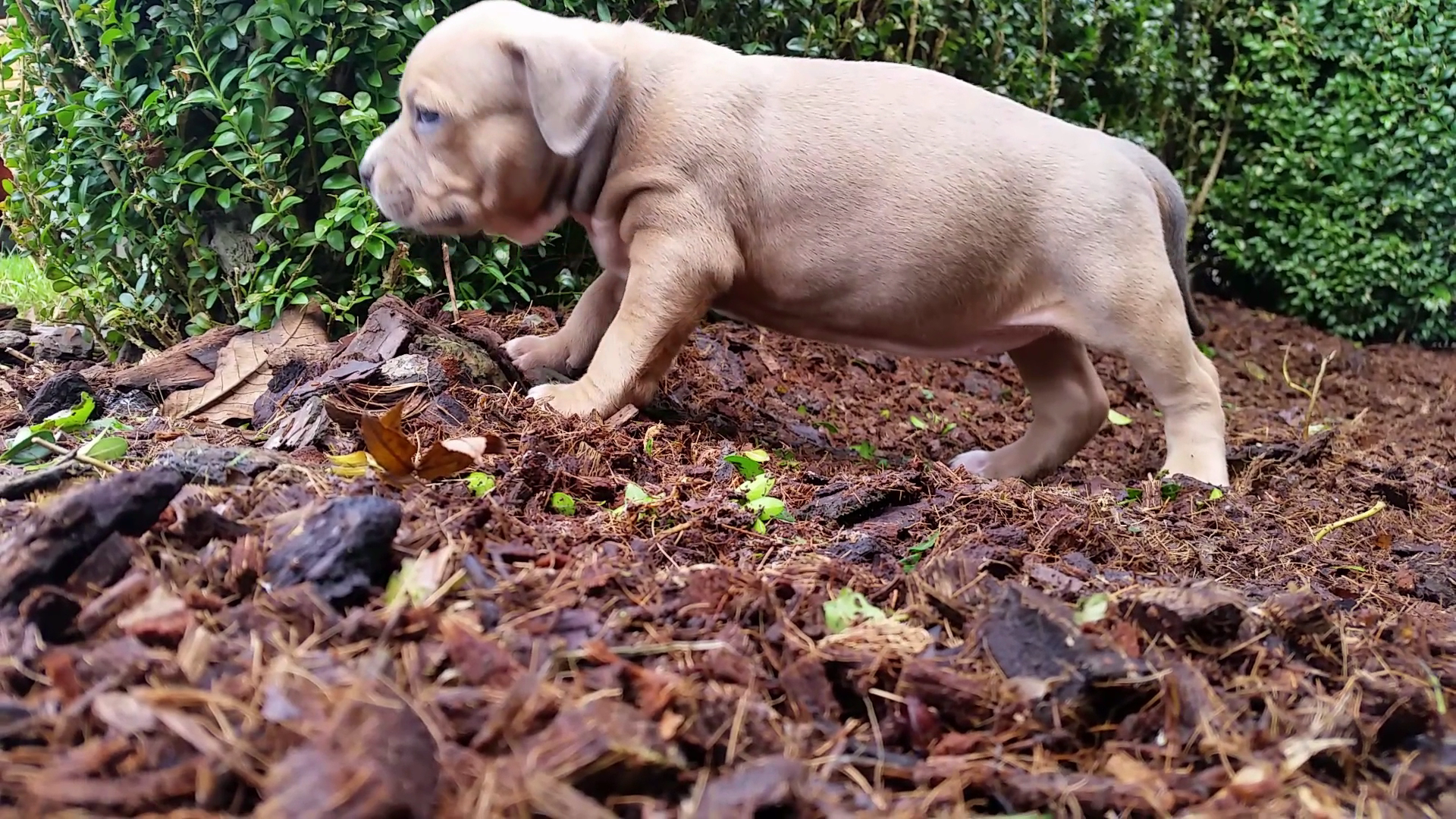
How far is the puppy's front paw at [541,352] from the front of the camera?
3932mm

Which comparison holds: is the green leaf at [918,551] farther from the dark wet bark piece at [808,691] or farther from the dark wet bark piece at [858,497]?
the dark wet bark piece at [808,691]

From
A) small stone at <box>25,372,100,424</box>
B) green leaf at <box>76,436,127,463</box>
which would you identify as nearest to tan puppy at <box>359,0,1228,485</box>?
small stone at <box>25,372,100,424</box>

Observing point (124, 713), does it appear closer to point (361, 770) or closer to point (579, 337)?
point (361, 770)

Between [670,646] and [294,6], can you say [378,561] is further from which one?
[294,6]

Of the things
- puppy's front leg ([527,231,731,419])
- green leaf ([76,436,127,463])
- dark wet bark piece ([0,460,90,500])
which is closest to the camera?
dark wet bark piece ([0,460,90,500])

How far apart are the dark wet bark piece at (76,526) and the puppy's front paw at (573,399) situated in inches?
62.7

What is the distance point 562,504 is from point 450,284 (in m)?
1.93

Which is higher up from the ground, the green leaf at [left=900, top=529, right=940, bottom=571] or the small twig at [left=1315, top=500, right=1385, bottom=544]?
the green leaf at [left=900, top=529, right=940, bottom=571]

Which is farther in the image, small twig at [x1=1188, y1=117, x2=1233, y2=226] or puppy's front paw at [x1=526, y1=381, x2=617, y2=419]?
small twig at [x1=1188, y1=117, x2=1233, y2=226]

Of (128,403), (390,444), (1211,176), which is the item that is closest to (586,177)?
(390,444)

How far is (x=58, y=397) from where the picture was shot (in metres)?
3.37

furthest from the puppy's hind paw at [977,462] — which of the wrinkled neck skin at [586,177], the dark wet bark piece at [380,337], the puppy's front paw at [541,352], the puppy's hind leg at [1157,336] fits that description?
the dark wet bark piece at [380,337]

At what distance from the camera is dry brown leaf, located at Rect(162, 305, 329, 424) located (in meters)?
3.33

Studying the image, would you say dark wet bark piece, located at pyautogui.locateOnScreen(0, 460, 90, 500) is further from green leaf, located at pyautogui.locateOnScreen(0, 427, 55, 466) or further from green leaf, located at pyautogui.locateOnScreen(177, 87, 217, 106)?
green leaf, located at pyautogui.locateOnScreen(177, 87, 217, 106)
